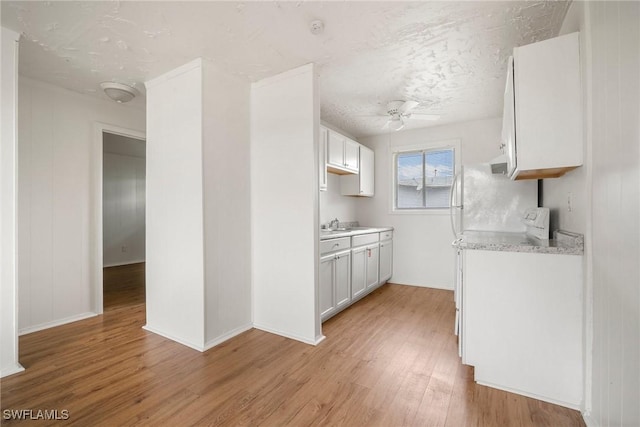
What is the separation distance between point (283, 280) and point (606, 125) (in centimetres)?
237

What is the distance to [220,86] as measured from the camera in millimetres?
2549

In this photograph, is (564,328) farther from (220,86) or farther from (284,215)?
(220,86)

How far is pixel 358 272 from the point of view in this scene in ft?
11.6

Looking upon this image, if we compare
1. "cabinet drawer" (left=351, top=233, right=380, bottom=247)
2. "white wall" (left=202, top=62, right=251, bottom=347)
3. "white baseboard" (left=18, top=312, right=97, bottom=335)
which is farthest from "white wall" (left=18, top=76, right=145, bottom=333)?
"cabinet drawer" (left=351, top=233, right=380, bottom=247)

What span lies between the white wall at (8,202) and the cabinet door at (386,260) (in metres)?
3.72

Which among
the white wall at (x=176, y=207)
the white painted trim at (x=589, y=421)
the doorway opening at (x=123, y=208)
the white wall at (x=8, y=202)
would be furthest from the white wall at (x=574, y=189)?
the doorway opening at (x=123, y=208)

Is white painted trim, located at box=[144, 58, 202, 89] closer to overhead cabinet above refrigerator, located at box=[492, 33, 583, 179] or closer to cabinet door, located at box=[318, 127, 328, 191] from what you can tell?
cabinet door, located at box=[318, 127, 328, 191]

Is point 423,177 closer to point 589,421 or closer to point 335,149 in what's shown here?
point 335,149

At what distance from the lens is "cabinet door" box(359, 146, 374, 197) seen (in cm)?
439

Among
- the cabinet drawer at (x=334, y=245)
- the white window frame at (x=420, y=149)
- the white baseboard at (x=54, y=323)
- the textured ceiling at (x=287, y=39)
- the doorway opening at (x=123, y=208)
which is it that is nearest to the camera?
the textured ceiling at (x=287, y=39)

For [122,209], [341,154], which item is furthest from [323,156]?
[122,209]

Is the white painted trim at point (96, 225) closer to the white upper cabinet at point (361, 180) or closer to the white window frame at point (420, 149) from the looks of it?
the white upper cabinet at point (361, 180)

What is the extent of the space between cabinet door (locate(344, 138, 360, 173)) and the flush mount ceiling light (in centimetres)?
247

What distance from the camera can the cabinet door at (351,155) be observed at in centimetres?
396
